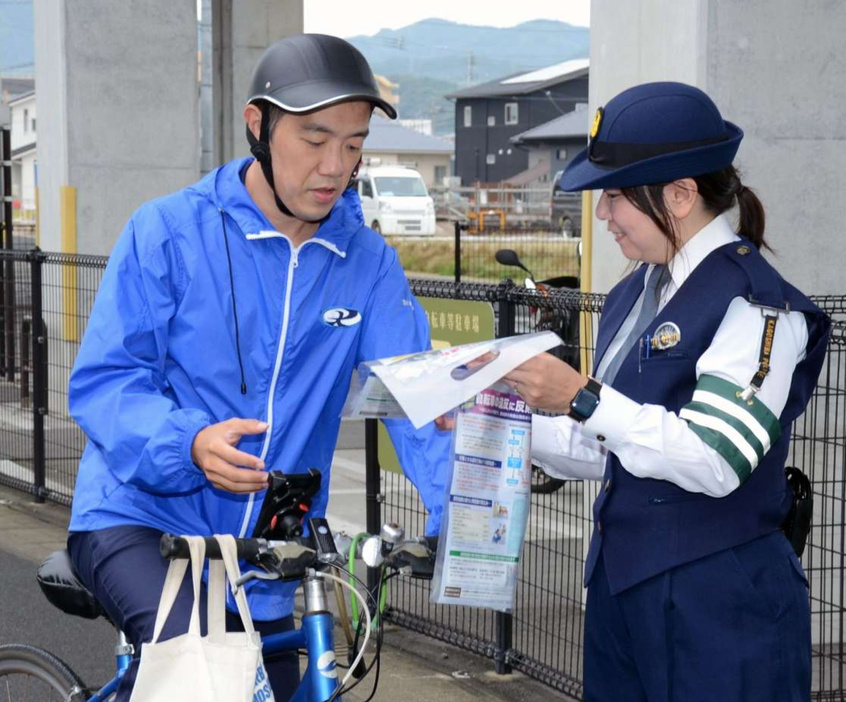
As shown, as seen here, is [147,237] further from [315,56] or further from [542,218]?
[542,218]

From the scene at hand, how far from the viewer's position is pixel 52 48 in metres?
12.1

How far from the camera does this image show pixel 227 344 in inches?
118

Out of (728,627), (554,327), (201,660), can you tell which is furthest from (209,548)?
(554,327)

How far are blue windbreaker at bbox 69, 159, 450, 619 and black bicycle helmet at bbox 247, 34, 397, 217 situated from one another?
26cm

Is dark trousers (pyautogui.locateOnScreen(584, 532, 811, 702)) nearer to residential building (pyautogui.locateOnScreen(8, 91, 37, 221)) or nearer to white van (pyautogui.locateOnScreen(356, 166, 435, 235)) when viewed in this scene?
white van (pyautogui.locateOnScreen(356, 166, 435, 235))

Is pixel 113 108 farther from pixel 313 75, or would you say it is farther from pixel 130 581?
pixel 130 581

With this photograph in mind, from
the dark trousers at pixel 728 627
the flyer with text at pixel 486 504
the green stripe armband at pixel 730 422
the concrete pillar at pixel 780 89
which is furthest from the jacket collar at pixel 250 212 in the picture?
the concrete pillar at pixel 780 89

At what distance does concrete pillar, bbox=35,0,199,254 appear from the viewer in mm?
11875

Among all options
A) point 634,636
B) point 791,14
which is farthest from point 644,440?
point 791,14

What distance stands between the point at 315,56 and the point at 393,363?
27.9 inches

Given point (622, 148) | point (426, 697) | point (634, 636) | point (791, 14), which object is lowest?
point (426, 697)

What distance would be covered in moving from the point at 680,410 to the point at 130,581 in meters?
1.20

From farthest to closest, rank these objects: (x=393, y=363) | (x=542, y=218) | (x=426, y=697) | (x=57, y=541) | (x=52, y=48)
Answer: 1. (x=542, y=218)
2. (x=52, y=48)
3. (x=57, y=541)
4. (x=426, y=697)
5. (x=393, y=363)

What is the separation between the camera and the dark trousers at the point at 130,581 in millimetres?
2812
